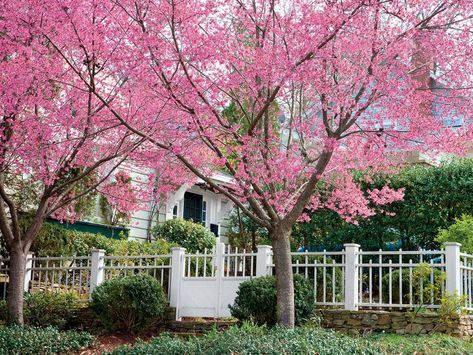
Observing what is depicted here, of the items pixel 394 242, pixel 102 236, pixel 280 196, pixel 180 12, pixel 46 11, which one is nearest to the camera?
pixel 180 12

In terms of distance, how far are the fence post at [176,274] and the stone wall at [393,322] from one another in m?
2.89

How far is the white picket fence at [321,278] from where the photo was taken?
11.7m

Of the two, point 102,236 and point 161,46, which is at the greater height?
point 161,46

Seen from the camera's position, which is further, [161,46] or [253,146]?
[253,146]

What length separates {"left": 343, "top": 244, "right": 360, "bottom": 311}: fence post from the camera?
40.0 ft

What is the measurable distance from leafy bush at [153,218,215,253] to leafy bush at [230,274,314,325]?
8.05 metres

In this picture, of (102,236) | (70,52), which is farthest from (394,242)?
(70,52)

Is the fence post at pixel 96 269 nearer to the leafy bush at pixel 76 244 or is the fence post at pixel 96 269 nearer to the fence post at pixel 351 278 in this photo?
the leafy bush at pixel 76 244

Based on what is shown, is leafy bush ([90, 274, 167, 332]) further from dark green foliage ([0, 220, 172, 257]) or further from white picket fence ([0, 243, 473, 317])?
dark green foliage ([0, 220, 172, 257])

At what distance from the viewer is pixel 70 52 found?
1198cm

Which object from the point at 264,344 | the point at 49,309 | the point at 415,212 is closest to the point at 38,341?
the point at 49,309

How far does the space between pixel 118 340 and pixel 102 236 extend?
5537mm

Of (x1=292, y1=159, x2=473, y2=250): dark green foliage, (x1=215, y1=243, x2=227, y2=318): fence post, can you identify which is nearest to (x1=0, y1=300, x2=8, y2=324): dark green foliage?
(x1=215, y1=243, x2=227, y2=318): fence post

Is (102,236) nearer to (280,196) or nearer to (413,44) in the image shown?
(280,196)
